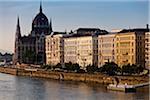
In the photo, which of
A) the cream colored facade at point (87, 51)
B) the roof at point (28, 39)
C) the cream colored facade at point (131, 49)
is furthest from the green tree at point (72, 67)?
the roof at point (28, 39)

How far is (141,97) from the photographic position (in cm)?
1866

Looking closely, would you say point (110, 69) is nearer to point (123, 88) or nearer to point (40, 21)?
point (123, 88)

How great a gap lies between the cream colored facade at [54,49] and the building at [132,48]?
31.1 ft

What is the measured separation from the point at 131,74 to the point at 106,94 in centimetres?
794

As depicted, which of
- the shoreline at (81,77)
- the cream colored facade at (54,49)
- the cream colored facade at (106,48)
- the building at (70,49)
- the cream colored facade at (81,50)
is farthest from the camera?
the cream colored facade at (54,49)

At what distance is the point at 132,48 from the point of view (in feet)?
107

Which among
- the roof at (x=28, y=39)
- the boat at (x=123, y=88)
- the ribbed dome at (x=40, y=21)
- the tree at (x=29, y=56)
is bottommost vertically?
the boat at (x=123, y=88)

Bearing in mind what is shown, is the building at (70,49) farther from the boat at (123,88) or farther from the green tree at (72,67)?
the boat at (123,88)

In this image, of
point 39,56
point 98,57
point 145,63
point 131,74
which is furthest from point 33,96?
point 39,56

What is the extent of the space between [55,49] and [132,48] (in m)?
12.7

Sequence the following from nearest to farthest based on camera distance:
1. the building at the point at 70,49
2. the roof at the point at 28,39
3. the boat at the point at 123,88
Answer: the boat at the point at 123,88
the building at the point at 70,49
the roof at the point at 28,39

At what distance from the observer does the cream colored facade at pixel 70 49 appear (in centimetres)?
4084

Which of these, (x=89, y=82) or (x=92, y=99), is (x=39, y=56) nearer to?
(x=89, y=82)

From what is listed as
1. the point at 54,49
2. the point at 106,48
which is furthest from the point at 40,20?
the point at 106,48
